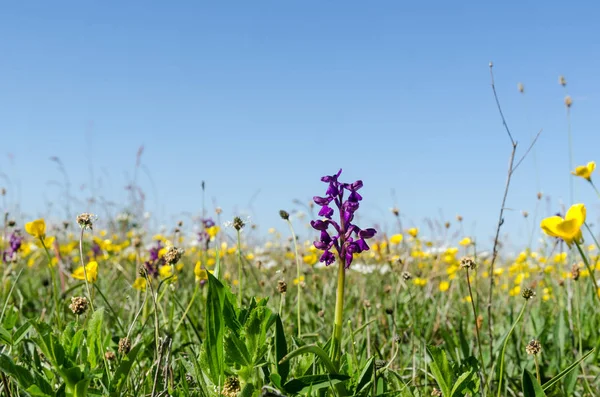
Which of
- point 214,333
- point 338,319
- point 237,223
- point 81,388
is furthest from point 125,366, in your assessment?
point 237,223

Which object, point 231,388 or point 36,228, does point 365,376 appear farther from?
point 36,228

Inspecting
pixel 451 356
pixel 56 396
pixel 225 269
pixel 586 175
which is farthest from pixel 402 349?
pixel 225 269

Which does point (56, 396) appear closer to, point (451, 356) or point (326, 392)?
point (326, 392)

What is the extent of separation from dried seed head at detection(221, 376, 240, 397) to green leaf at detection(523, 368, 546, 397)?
65cm

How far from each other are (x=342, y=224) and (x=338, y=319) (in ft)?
0.75

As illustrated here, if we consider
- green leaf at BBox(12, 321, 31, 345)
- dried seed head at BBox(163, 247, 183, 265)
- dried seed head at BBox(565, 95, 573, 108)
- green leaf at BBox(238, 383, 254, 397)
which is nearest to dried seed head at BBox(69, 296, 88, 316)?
green leaf at BBox(12, 321, 31, 345)

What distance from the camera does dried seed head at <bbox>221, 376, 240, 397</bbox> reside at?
1363mm

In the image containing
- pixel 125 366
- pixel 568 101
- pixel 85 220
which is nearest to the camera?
pixel 125 366

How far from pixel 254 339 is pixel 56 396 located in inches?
17.7

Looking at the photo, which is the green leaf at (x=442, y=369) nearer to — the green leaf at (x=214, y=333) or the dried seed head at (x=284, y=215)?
the green leaf at (x=214, y=333)

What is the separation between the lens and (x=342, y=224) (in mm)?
1443

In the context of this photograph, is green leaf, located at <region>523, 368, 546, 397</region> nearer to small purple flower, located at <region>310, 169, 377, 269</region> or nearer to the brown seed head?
small purple flower, located at <region>310, 169, 377, 269</region>

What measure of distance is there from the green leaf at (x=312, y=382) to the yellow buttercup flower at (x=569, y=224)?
1.85 feet

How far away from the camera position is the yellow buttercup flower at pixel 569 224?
4.41 feet
